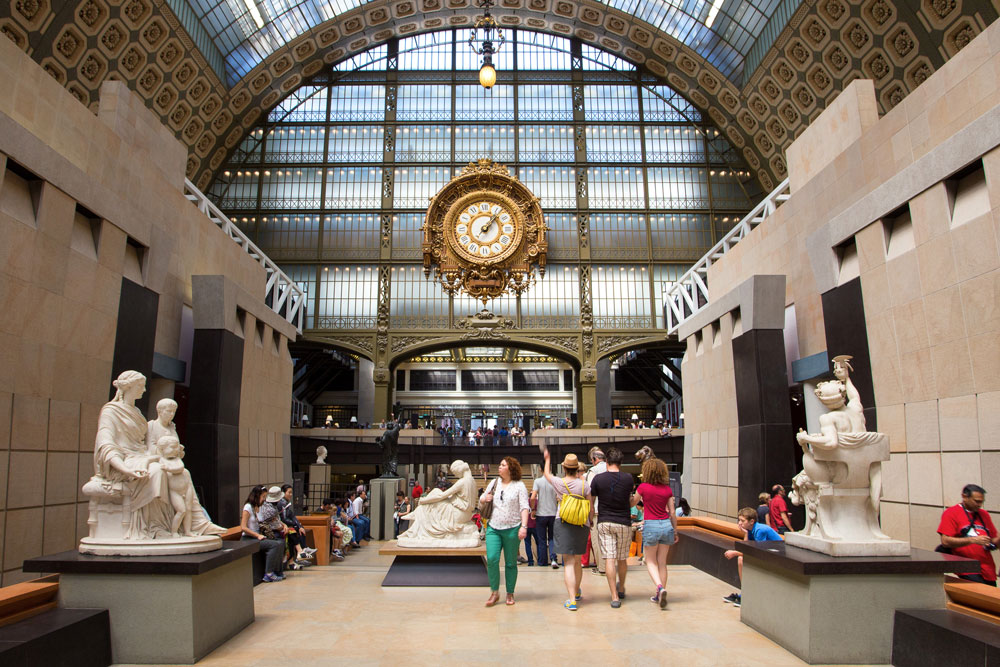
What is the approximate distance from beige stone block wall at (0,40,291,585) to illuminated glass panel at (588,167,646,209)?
22.5m

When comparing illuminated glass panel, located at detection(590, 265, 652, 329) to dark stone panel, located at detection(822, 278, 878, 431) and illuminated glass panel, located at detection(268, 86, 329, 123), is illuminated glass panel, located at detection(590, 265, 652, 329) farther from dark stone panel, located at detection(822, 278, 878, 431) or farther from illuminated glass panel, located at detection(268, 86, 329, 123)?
dark stone panel, located at detection(822, 278, 878, 431)

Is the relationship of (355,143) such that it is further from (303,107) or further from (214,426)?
(214,426)

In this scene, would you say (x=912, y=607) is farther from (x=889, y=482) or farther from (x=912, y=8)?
(x=912, y=8)

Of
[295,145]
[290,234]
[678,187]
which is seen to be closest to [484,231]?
[290,234]

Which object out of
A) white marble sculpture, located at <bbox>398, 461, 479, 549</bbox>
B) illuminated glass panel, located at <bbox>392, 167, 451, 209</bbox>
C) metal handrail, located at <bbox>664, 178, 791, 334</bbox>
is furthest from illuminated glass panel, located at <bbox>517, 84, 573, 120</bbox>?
white marble sculpture, located at <bbox>398, 461, 479, 549</bbox>

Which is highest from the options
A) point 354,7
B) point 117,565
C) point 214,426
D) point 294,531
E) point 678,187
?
point 354,7

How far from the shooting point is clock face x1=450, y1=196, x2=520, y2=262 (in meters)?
30.2

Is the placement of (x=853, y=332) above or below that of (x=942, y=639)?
above

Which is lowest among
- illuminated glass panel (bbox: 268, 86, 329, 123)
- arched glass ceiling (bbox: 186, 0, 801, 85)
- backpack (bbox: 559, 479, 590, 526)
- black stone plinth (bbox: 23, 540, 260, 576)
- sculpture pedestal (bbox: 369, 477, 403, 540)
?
sculpture pedestal (bbox: 369, 477, 403, 540)

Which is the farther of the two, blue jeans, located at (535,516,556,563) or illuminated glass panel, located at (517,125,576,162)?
illuminated glass panel, located at (517,125,576,162)

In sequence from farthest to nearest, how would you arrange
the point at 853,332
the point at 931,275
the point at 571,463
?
the point at 853,332 → the point at 931,275 → the point at 571,463

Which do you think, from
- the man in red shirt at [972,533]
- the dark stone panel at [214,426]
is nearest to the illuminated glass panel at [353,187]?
the dark stone panel at [214,426]

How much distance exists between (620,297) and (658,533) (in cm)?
2523

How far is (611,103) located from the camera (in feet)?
111
